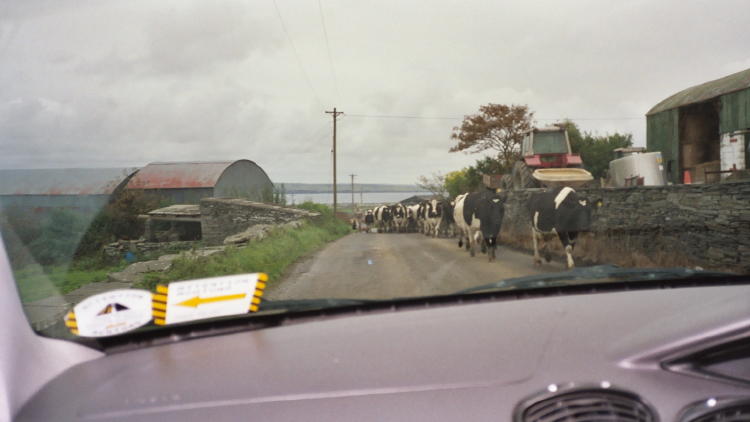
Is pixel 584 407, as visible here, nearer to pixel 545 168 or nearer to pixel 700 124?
pixel 545 168

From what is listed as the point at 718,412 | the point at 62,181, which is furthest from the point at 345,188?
the point at 718,412

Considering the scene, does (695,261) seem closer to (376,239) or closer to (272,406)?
(376,239)

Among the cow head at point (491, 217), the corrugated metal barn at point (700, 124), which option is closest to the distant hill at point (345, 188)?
the cow head at point (491, 217)

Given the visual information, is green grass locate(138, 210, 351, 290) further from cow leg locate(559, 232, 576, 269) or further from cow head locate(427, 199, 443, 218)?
cow leg locate(559, 232, 576, 269)

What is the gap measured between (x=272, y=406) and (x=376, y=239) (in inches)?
91.9

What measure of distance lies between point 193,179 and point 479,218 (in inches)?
57.3

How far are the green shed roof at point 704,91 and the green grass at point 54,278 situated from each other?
9.07 ft

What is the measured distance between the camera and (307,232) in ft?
10.8

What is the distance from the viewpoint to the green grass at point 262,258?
2.12 meters

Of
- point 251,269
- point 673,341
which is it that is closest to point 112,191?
point 251,269

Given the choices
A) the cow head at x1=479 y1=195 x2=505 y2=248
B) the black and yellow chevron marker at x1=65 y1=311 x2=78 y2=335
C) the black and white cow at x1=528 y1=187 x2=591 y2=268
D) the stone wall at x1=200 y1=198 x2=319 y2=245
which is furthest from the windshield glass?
the black and yellow chevron marker at x1=65 y1=311 x2=78 y2=335

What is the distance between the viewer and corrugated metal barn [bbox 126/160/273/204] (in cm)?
229

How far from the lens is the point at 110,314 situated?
1.77 m

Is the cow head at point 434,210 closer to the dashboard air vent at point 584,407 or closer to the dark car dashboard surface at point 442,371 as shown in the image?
the dark car dashboard surface at point 442,371
